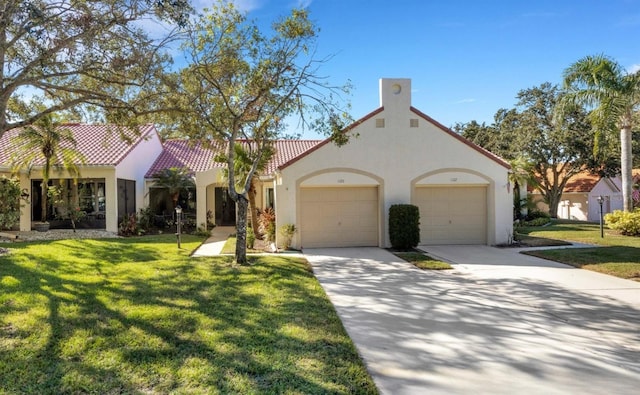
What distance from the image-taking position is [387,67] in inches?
608

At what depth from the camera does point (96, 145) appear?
68.9ft

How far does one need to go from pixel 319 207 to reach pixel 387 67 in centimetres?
594

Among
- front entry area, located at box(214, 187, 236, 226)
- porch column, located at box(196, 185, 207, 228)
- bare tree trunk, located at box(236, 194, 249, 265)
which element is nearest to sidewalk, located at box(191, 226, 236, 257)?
porch column, located at box(196, 185, 207, 228)

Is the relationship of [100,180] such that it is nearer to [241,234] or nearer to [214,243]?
[214,243]

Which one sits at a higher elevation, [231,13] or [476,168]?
[231,13]

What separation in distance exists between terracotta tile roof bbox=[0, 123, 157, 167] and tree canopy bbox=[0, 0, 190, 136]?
640 cm

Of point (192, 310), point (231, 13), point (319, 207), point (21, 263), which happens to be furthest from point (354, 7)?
point (21, 263)

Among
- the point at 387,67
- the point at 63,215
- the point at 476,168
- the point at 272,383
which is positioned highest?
the point at 387,67

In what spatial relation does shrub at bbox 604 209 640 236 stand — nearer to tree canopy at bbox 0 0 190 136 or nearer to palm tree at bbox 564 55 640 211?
palm tree at bbox 564 55 640 211

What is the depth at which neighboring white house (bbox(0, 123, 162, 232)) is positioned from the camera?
61.4ft

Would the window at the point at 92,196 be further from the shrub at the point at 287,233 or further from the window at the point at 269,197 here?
the shrub at the point at 287,233

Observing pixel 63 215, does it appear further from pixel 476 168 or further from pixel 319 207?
pixel 476 168

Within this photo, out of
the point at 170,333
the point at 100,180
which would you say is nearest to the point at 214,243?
the point at 100,180

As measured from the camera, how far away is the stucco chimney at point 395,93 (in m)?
15.1
